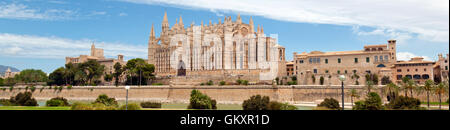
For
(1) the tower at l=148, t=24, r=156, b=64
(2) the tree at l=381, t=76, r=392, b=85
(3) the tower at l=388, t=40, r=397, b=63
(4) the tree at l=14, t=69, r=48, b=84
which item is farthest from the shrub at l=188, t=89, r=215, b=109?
(4) the tree at l=14, t=69, r=48, b=84

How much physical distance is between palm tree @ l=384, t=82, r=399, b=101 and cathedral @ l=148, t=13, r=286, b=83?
25163 mm

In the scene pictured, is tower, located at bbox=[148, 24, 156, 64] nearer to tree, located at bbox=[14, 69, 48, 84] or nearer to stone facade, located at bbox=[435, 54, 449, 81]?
tree, located at bbox=[14, 69, 48, 84]

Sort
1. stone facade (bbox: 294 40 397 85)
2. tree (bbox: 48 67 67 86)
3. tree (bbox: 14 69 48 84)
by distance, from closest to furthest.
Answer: stone facade (bbox: 294 40 397 85) < tree (bbox: 48 67 67 86) < tree (bbox: 14 69 48 84)

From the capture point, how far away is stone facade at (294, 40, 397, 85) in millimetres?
57250

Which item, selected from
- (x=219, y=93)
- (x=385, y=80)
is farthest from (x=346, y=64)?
(x=219, y=93)

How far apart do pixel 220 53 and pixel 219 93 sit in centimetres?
2593

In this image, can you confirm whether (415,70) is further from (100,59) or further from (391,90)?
(100,59)

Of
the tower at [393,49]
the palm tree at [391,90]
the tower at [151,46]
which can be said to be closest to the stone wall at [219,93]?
the palm tree at [391,90]

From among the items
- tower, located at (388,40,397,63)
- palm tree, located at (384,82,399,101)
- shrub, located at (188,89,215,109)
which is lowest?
shrub, located at (188,89,215,109)

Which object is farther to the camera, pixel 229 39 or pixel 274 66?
pixel 229 39
